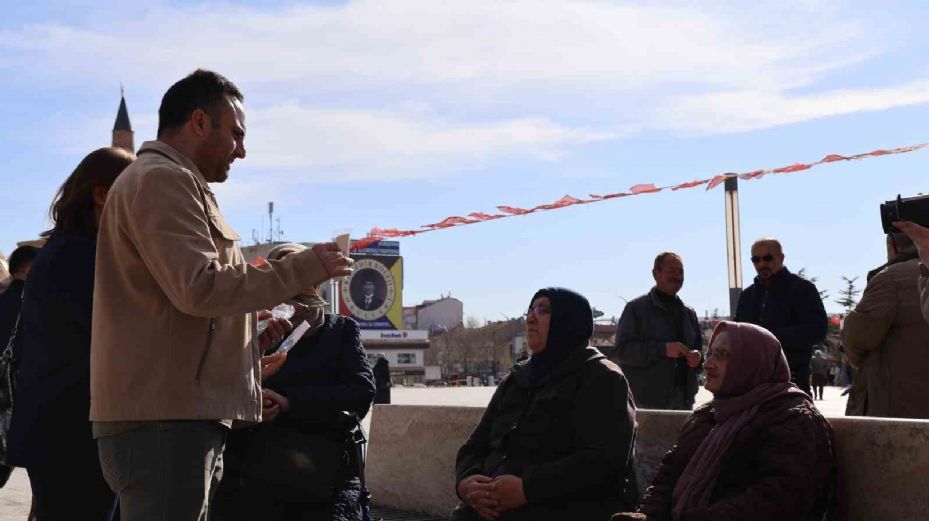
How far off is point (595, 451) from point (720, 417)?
552 millimetres

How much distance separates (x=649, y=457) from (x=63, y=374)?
324 centimetres

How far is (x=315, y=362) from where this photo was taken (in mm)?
6031

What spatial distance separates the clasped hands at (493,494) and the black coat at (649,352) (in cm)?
353

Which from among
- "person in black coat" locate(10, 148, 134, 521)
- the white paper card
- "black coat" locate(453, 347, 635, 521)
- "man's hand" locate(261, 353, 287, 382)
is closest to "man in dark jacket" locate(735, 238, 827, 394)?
"black coat" locate(453, 347, 635, 521)

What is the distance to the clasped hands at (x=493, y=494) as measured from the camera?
18.1 ft

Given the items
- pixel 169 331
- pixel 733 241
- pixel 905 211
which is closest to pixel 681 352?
pixel 733 241

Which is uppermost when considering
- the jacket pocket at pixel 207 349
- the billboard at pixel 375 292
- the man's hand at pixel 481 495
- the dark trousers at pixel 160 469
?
the billboard at pixel 375 292

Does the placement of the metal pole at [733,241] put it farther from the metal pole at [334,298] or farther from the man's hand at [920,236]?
the man's hand at [920,236]

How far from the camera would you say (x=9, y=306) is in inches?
277

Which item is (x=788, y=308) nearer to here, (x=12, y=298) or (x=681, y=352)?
(x=681, y=352)

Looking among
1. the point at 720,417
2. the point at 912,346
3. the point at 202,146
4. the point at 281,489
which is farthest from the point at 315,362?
the point at 912,346

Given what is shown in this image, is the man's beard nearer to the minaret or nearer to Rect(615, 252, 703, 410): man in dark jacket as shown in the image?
Rect(615, 252, 703, 410): man in dark jacket

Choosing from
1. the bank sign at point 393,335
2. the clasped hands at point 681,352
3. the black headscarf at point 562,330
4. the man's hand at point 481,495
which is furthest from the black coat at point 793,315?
the bank sign at point 393,335

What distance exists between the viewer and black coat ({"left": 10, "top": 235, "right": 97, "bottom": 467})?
4.08 meters
